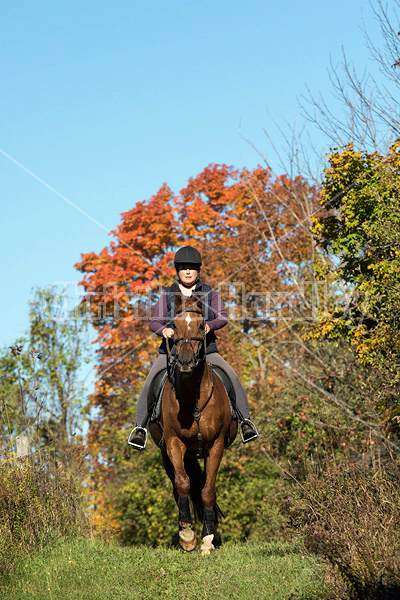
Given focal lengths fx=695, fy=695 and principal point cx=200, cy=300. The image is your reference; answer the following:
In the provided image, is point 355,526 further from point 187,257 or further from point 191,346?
point 187,257

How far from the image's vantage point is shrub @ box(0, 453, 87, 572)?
29.4ft

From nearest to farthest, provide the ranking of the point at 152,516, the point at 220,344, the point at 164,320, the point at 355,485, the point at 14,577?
1. the point at 14,577
2. the point at 355,485
3. the point at 164,320
4. the point at 152,516
5. the point at 220,344

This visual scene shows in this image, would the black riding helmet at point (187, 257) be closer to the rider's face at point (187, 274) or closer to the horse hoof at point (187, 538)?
the rider's face at point (187, 274)

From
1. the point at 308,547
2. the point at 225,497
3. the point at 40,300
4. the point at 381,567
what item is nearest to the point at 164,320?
the point at 308,547

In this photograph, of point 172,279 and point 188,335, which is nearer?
point 188,335

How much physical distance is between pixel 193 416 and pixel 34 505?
99.9 inches

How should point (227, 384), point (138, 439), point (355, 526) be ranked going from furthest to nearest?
1. point (138, 439)
2. point (227, 384)
3. point (355, 526)

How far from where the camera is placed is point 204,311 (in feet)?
30.3

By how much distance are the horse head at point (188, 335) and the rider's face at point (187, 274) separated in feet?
3.39

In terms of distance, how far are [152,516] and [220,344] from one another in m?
6.68

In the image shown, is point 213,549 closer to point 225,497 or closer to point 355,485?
point 355,485

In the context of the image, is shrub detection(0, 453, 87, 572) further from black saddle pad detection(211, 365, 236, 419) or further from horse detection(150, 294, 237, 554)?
black saddle pad detection(211, 365, 236, 419)

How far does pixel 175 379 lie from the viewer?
883 centimetres

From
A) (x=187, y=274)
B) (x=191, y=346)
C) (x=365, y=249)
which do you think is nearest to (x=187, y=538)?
(x=191, y=346)
